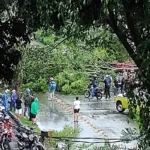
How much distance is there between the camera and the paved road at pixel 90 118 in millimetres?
20984

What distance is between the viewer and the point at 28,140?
1517 cm

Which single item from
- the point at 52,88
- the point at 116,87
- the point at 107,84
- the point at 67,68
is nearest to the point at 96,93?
the point at 107,84

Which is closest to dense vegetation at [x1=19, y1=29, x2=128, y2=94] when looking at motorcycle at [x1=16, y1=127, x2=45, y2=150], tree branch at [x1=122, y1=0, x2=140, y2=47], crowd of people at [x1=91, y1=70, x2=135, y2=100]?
crowd of people at [x1=91, y1=70, x2=135, y2=100]

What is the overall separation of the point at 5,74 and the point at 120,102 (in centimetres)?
1481

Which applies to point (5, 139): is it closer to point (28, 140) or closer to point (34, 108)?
point (28, 140)

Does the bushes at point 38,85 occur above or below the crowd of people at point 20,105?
above

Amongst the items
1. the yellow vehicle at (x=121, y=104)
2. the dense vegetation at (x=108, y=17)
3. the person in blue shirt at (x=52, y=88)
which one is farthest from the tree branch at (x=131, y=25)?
the person in blue shirt at (x=52, y=88)

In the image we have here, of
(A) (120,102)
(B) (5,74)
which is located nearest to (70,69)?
(A) (120,102)

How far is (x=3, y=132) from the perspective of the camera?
16109mm

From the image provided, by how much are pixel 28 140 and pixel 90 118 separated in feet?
28.6

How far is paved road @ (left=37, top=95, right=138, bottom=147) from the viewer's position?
20984 millimetres

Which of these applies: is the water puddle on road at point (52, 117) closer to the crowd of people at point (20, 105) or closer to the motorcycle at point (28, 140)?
the crowd of people at point (20, 105)

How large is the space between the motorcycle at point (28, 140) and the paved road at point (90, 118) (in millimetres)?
3702

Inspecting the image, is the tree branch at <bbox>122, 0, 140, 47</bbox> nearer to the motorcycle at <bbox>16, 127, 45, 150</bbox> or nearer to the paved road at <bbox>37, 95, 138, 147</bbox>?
the motorcycle at <bbox>16, 127, 45, 150</bbox>
